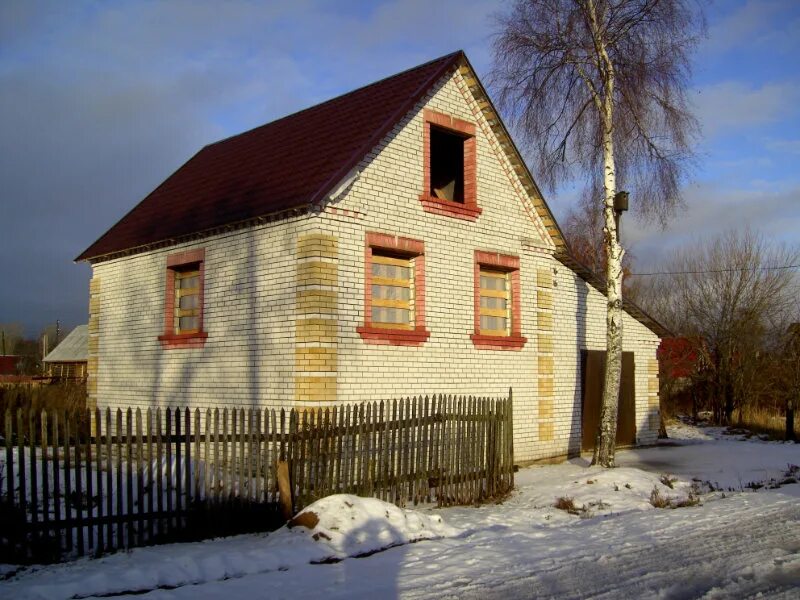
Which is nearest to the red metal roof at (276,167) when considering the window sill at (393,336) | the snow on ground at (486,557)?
the window sill at (393,336)

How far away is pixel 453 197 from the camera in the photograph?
55.2 feet

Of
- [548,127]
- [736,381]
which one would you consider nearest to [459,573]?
[548,127]

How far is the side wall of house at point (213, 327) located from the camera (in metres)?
12.4

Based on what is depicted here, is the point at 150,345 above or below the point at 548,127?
below

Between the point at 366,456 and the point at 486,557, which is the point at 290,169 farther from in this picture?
the point at 486,557

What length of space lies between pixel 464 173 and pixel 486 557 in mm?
9049

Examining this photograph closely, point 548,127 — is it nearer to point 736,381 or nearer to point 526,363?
point 526,363

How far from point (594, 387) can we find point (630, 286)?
26.2 meters

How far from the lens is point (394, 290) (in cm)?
1345

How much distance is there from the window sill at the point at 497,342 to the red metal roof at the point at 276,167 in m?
4.18

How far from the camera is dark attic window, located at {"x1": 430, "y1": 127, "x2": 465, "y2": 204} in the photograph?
16.4 m

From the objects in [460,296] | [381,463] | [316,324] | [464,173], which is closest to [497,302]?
[460,296]

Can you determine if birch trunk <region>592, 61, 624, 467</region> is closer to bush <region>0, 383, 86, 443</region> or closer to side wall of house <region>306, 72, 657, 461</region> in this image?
side wall of house <region>306, 72, 657, 461</region>

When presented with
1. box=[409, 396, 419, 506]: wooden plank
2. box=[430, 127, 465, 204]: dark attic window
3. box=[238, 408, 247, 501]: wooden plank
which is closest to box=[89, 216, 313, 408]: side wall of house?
box=[409, 396, 419, 506]: wooden plank
